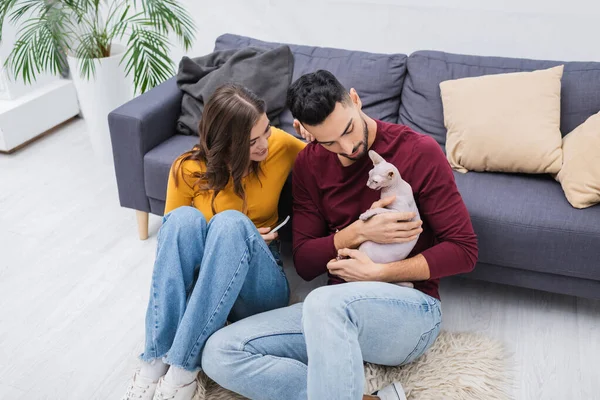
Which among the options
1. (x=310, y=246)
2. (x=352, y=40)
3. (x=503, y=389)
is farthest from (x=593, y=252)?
(x=352, y=40)

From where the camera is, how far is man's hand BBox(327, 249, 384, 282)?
1.67 meters

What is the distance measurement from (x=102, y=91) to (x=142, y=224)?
2.74 feet

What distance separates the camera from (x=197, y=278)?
1768 millimetres

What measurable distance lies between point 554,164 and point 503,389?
81 cm

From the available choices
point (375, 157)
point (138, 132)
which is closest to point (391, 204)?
point (375, 157)

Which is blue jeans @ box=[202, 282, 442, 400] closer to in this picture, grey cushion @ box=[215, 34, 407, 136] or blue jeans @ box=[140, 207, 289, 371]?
blue jeans @ box=[140, 207, 289, 371]

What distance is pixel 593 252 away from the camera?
192cm

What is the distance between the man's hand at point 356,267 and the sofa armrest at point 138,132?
3.39 feet

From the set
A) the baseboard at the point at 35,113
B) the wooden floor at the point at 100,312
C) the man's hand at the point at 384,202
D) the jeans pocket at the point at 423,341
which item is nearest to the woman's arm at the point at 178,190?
the wooden floor at the point at 100,312

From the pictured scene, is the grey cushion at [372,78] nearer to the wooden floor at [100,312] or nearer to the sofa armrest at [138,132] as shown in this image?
the sofa armrest at [138,132]

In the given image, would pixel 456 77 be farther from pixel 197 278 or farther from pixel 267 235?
pixel 197 278

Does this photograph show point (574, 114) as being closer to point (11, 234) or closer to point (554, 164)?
point (554, 164)

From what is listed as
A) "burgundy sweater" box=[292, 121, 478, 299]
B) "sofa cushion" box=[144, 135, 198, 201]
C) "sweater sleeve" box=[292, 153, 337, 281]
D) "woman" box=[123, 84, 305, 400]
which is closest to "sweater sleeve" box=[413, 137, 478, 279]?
"burgundy sweater" box=[292, 121, 478, 299]

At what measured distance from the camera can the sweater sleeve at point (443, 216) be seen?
1.66 m
